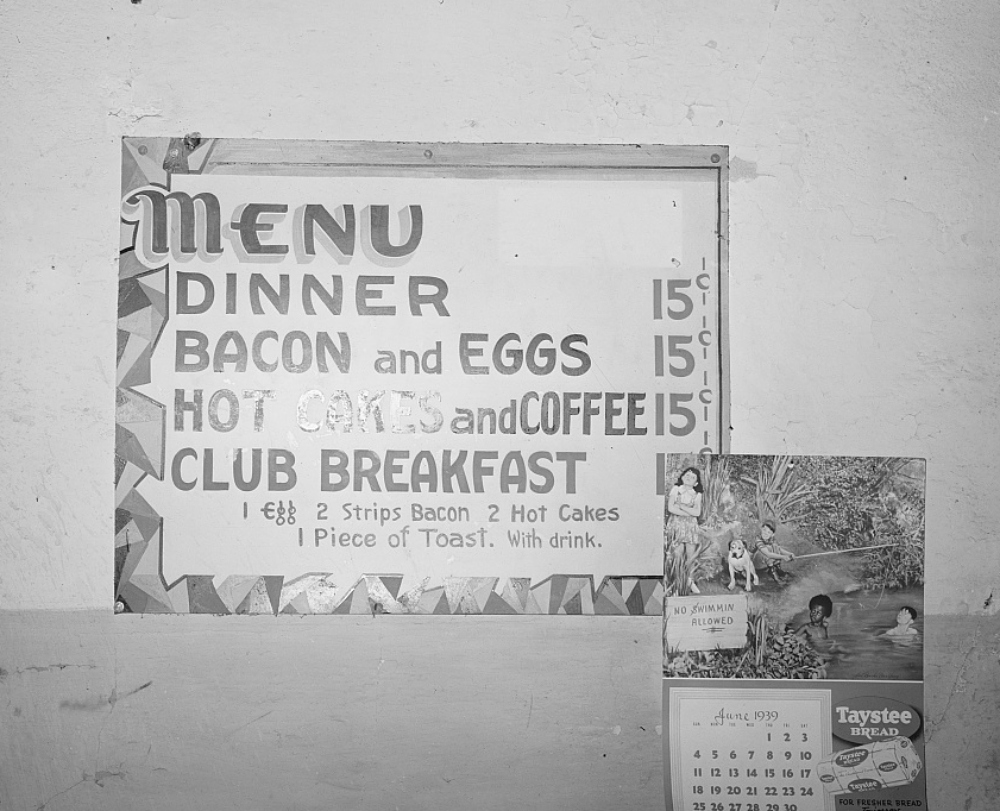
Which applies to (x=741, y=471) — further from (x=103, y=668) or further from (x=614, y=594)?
(x=103, y=668)

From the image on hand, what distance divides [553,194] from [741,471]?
2.22 feet

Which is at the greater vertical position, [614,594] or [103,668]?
[614,594]

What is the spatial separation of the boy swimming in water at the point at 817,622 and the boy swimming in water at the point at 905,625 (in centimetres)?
12

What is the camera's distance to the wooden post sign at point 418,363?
171 cm

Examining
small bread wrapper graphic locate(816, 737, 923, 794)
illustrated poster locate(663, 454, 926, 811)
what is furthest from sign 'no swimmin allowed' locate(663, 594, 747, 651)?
small bread wrapper graphic locate(816, 737, 923, 794)

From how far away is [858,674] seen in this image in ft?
5.65

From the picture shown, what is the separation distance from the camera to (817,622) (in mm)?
1725

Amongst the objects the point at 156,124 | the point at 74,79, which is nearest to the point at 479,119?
the point at 156,124

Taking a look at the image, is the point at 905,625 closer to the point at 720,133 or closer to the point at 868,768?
the point at 868,768

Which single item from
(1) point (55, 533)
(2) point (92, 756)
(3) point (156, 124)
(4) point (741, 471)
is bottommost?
(2) point (92, 756)

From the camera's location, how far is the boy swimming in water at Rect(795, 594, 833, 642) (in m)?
1.72

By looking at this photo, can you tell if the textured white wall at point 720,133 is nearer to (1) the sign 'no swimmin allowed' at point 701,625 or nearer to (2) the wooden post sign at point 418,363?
(2) the wooden post sign at point 418,363

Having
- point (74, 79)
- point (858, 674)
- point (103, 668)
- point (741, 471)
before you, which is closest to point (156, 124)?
point (74, 79)

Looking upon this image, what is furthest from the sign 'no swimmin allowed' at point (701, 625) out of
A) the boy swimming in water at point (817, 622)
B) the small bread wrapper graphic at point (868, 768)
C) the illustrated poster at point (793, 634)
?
the small bread wrapper graphic at point (868, 768)
